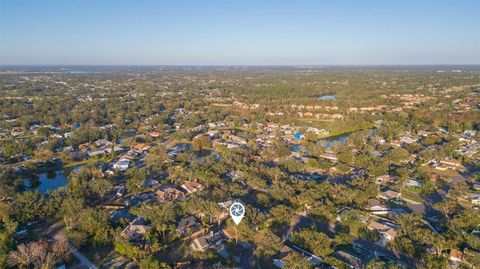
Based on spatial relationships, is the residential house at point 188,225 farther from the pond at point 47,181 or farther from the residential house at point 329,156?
the residential house at point 329,156

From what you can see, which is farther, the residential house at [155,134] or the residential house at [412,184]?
the residential house at [155,134]

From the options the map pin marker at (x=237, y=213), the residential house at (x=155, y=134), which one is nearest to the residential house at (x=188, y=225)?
the map pin marker at (x=237, y=213)

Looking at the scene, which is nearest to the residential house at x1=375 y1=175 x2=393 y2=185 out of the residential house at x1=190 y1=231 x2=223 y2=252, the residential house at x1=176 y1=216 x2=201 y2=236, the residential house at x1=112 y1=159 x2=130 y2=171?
the residential house at x1=190 y1=231 x2=223 y2=252

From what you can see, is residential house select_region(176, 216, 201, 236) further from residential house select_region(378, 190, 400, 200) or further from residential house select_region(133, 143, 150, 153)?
residential house select_region(133, 143, 150, 153)

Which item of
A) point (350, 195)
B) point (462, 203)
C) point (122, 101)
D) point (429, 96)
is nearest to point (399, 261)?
point (350, 195)

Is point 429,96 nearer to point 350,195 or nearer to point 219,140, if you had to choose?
point 219,140

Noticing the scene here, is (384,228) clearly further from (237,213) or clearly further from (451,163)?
(451,163)

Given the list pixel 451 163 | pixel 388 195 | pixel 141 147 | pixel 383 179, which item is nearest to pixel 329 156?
pixel 383 179
